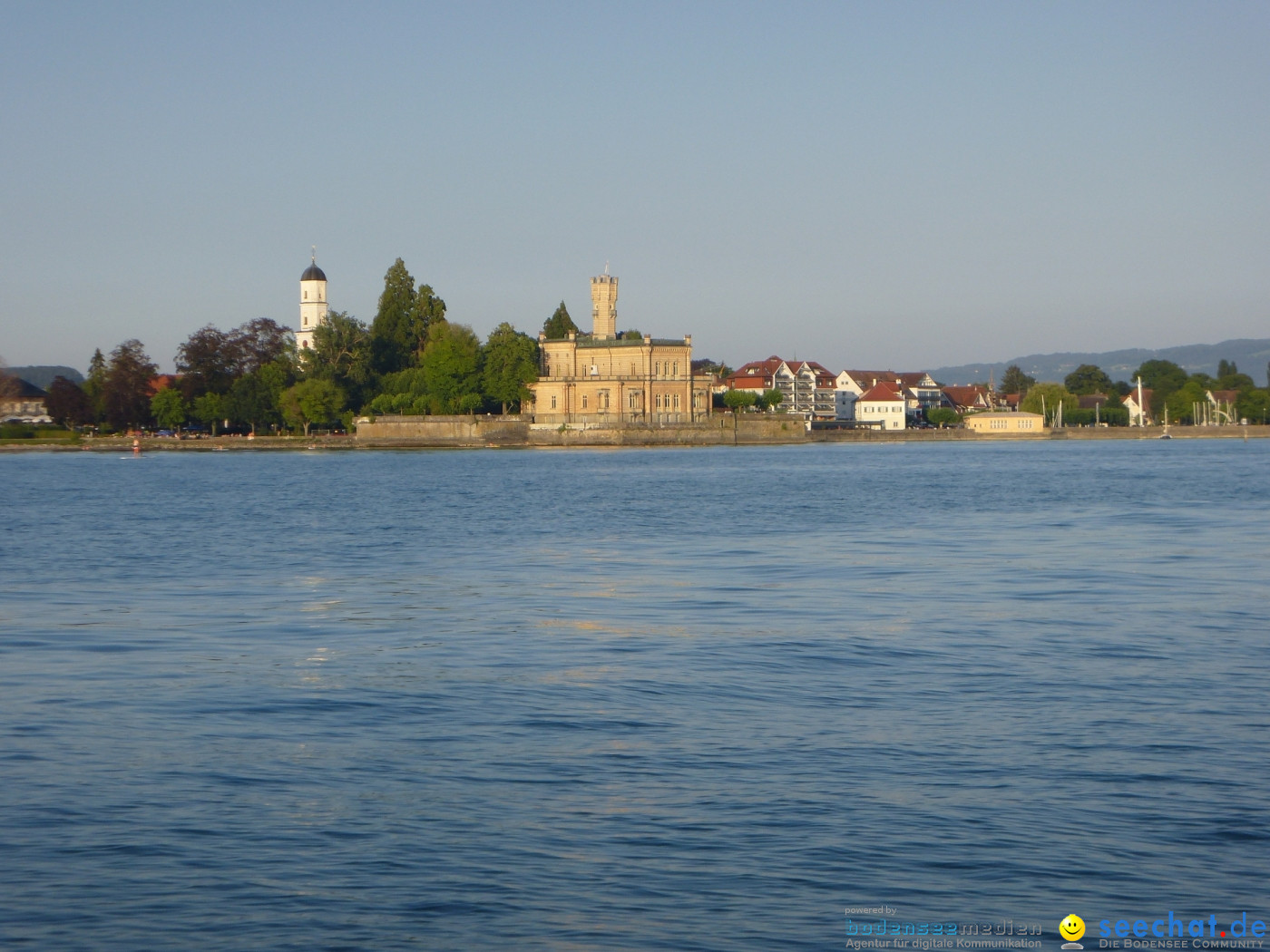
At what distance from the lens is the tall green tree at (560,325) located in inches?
4461

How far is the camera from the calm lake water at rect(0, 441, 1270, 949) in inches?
273

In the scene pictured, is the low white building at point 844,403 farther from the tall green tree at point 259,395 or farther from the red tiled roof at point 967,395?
the tall green tree at point 259,395

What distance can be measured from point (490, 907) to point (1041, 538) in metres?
21.6

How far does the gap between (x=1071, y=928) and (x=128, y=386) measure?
101 meters

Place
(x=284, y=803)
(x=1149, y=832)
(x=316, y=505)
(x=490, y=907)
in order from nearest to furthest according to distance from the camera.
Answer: (x=490, y=907)
(x=1149, y=832)
(x=284, y=803)
(x=316, y=505)

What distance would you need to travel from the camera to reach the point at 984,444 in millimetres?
111812

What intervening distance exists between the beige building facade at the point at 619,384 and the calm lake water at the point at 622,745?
7905cm

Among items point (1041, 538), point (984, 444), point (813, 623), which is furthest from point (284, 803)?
point (984, 444)

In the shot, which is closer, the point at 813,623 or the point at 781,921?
the point at 781,921

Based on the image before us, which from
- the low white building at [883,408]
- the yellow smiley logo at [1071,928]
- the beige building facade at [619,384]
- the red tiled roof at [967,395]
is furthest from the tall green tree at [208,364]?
the yellow smiley logo at [1071,928]

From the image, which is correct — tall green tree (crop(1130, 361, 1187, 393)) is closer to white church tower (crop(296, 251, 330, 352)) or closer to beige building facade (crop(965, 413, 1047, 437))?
beige building facade (crop(965, 413, 1047, 437))

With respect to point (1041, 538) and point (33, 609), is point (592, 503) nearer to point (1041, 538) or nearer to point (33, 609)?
point (1041, 538)

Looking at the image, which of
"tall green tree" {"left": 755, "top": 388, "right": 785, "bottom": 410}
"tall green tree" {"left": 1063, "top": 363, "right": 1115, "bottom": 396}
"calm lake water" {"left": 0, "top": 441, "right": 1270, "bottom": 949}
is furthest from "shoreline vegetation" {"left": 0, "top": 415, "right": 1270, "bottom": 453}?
"calm lake water" {"left": 0, "top": 441, "right": 1270, "bottom": 949}

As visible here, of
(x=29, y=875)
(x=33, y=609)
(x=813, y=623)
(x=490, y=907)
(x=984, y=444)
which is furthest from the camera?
(x=984, y=444)
